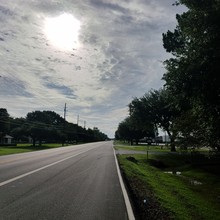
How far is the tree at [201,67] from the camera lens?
15422 mm

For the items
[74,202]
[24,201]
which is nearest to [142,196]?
[74,202]

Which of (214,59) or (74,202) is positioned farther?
(214,59)

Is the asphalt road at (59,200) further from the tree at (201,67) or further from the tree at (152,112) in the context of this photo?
the tree at (152,112)

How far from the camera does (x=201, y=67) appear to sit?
16.2 meters

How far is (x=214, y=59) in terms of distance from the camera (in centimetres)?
1562

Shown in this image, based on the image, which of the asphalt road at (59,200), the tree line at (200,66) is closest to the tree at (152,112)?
the tree line at (200,66)

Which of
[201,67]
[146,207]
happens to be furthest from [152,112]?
[146,207]

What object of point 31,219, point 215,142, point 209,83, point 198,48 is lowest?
point 31,219

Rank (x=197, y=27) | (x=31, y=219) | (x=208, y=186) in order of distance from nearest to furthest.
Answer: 1. (x=31, y=219)
2. (x=197, y=27)
3. (x=208, y=186)

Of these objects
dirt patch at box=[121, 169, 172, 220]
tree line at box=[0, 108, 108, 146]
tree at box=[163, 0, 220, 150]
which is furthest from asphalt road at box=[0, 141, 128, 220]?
tree line at box=[0, 108, 108, 146]

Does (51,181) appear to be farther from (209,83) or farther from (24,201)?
(209,83)

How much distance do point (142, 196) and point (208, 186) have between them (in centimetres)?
890

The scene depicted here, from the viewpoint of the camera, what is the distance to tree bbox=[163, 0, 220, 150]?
15.4 metres

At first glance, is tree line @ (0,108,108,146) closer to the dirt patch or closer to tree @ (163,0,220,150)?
tree @ (163,0,220,150)
